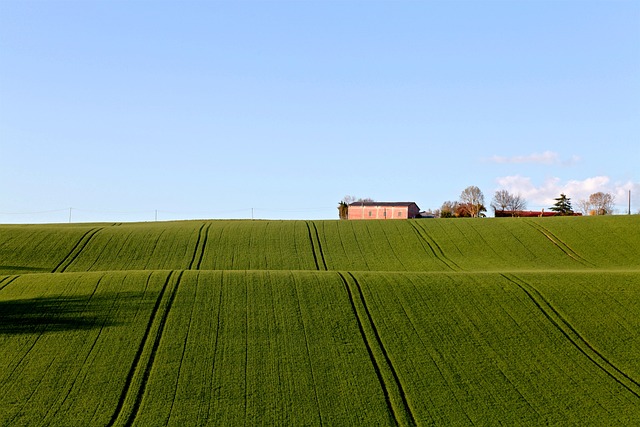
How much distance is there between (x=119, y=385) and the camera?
923 inches

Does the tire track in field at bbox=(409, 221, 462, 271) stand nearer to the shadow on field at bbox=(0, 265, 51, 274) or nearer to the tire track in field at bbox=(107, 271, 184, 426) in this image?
the tire track in field at bbox=(107, 271, 184, 426)

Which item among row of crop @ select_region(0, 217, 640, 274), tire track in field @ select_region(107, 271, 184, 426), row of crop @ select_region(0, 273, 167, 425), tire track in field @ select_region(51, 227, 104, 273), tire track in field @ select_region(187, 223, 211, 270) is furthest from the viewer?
row of crop @ select_region(0, 217, 640, 274)

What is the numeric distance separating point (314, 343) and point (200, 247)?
62.4ft

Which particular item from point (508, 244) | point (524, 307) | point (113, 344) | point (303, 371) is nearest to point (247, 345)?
point (303, 371)

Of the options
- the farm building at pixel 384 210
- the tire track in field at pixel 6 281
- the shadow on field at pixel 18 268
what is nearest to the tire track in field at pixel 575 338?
the tire track in field at pixel 6 281

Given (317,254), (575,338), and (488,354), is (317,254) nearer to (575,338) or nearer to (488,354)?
(575,338)

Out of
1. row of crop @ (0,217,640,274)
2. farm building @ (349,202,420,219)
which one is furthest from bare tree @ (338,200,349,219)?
row of crop @ (0,217,640,274)

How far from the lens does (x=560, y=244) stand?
1805 inches

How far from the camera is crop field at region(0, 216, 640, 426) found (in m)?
22.1

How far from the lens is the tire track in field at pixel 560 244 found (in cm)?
4274

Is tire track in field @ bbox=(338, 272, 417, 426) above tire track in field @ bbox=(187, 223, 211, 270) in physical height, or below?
below

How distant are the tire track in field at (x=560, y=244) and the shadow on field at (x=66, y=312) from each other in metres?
24.1

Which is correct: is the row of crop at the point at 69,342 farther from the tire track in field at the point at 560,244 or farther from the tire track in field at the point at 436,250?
the tire track in field at the point at 560,244

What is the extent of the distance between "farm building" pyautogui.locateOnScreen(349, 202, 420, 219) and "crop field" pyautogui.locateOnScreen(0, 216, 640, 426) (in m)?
46.7
